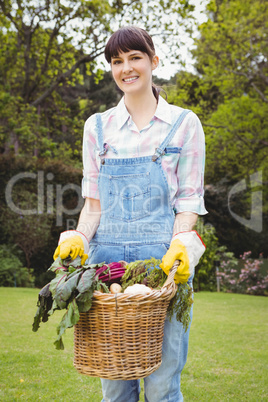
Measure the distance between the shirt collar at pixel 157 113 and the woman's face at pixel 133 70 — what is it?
0.32 ft

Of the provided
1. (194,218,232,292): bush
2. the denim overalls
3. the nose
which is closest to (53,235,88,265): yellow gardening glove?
the denim overalls

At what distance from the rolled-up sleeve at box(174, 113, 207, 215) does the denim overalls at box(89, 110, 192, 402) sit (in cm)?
5

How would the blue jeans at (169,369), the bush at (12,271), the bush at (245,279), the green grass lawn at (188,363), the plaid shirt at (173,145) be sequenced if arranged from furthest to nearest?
the bush at (245,279), the bush at (12,271), the green grass lawn at (188,363), the plaid shirt at (173,145), the blue jeans at (169,369)

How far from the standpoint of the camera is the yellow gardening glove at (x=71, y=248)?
79.9 inches

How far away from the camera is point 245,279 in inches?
496

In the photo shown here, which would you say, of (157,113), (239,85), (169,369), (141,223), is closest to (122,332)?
(169,369)

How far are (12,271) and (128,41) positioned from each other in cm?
947

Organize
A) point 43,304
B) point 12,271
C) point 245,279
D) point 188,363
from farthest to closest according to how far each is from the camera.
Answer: point 245,279
point 12,271
point 188,363
point 43,304

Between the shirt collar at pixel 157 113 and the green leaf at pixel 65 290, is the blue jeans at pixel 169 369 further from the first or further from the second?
the shirt collar at pixel 157 113

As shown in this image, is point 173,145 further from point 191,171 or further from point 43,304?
point 43,304

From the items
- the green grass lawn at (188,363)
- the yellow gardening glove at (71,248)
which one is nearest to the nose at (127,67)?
the yellow gardening glove at (71,248)

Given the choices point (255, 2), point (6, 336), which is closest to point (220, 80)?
point (255, 2)

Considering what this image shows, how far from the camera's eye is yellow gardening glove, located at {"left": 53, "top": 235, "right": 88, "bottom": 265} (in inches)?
79.9

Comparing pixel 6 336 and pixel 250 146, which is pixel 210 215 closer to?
pixel 250 146
